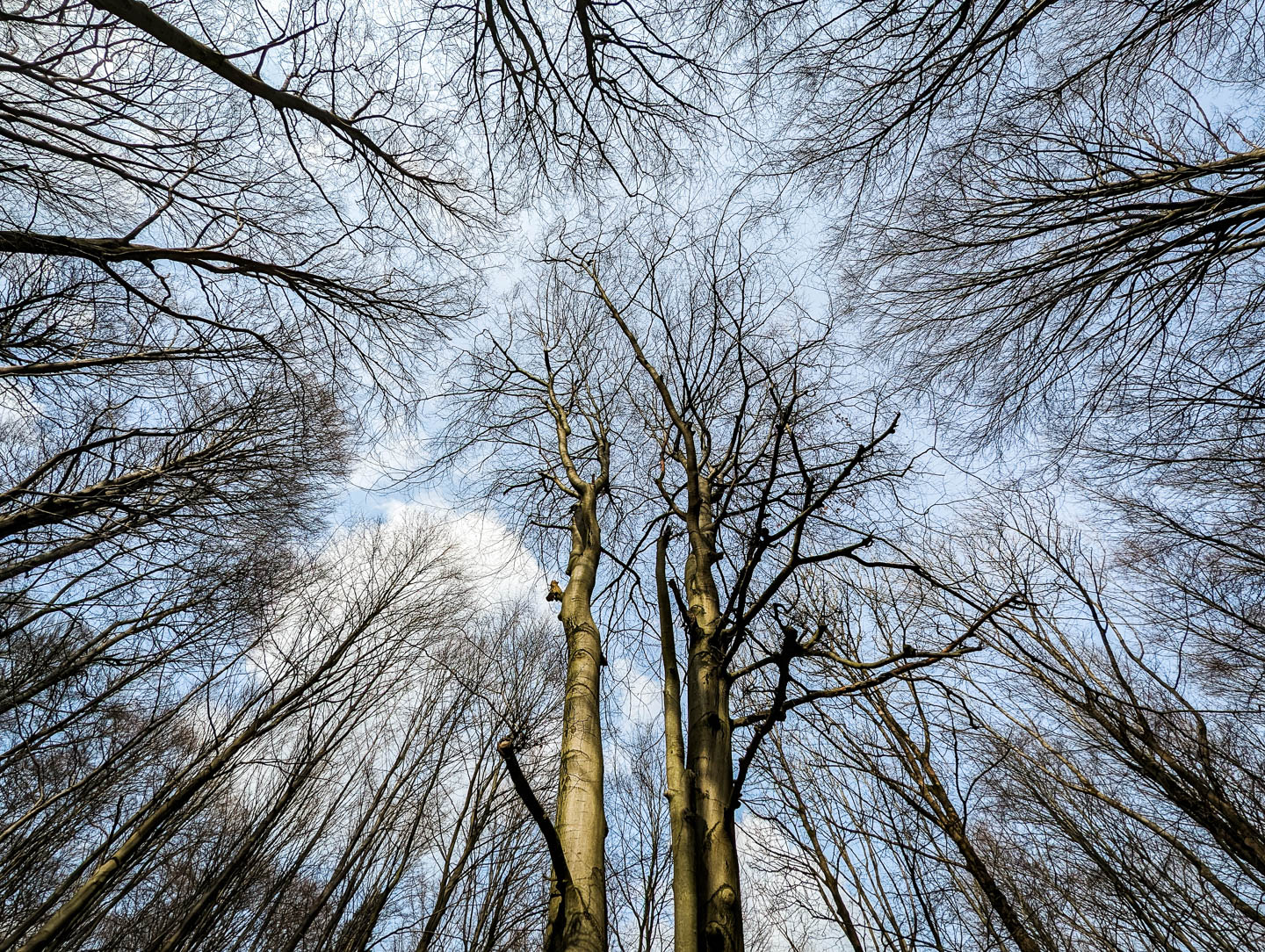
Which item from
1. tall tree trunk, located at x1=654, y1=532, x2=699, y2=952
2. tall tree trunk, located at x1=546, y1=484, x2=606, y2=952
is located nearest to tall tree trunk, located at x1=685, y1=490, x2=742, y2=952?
tall tree trunk, located at x1=654, y1=532, x2=699, y2=952

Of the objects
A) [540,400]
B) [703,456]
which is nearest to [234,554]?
[540,400]

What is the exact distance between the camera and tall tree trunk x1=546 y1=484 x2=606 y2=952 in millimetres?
1488

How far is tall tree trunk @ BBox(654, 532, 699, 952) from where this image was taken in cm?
148

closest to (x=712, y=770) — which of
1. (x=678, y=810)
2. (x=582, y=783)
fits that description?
(x=678, y=810)

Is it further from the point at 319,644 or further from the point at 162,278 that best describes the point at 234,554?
the point at 162,278

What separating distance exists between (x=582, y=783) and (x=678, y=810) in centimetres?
39

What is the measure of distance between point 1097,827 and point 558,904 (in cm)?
398

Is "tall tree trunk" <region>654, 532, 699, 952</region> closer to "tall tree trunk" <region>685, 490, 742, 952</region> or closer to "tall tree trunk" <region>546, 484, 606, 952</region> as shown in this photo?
"tall tree trunk" <region>685, 490, 742, 952</region>

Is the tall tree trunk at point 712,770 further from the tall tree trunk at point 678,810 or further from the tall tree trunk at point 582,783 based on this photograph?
the tall tree trunk at point 582,783

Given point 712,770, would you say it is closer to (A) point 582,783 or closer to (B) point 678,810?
(B) point 678,810

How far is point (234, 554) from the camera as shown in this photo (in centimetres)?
549

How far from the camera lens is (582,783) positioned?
1.92 meters

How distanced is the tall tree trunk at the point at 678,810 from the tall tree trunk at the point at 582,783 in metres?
0.24

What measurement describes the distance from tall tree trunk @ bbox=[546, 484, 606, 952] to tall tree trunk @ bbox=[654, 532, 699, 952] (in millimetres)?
239
